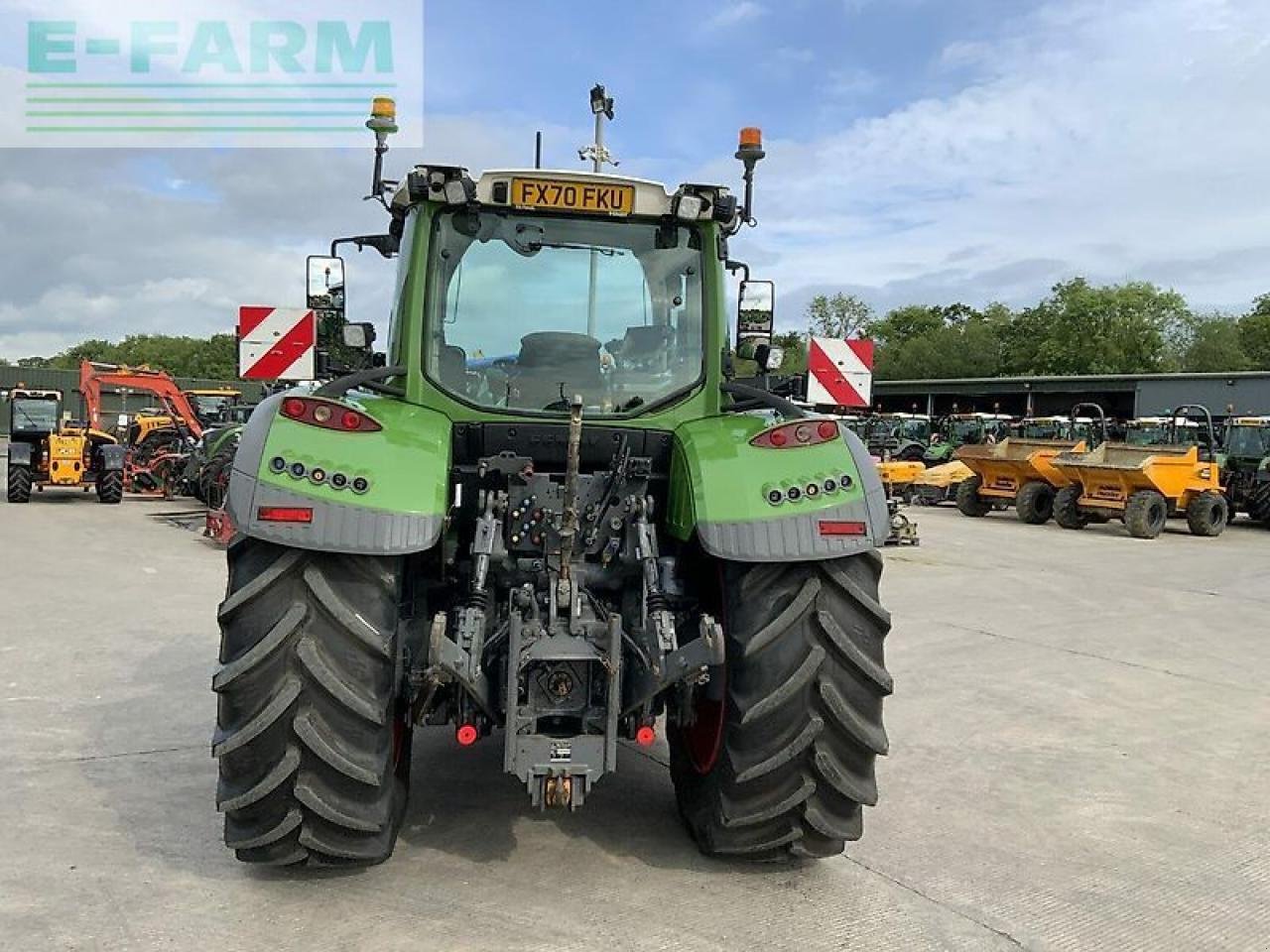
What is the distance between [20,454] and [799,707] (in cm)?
1866

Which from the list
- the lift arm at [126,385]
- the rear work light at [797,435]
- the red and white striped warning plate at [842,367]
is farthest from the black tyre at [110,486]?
the rear work light at [797,435]

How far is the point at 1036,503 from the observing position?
66.6 feet

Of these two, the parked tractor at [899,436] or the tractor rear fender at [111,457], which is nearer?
the tractor rear fender at [111,457]

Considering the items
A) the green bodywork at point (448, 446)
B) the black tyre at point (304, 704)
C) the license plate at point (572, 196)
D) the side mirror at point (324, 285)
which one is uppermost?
the license plate at point (572, 196)

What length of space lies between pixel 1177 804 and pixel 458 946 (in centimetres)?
337

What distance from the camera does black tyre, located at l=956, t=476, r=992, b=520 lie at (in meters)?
21.9

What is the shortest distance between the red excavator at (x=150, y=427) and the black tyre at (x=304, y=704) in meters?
18.0

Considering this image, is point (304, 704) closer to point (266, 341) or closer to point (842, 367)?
point (842, 367)

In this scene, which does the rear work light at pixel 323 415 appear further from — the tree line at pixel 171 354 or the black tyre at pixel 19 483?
the tree line at pixel 171 354

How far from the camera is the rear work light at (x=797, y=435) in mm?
3760

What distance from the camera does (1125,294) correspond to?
6656cm

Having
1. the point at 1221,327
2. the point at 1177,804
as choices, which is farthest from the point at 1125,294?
the point at 1177,804

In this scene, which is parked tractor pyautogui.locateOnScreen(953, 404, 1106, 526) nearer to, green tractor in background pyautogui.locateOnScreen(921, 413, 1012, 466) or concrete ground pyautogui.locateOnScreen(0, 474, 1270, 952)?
green tractor in background pyautogui.locateOnScreen(921, 413, 1012, 466)

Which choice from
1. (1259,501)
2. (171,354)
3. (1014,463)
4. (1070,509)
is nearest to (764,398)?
(1070,509)
